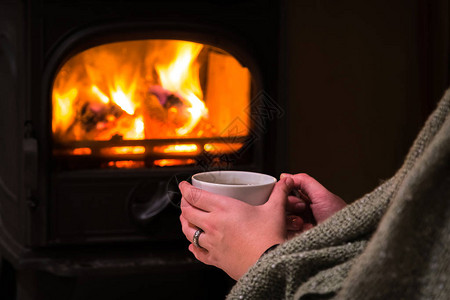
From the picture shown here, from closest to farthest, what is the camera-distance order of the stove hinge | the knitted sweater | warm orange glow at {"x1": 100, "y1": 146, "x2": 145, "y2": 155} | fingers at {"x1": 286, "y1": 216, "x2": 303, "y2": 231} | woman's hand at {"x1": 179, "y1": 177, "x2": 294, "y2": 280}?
the knitted sweater → woman's hand at {"x1": 179, "y1": 177, "x2": 294, "y2": 280} → fingers at {"x1": 286, "y1": 216, "x2": 303, "y2": 231} → the stove hinge → warm orange glow at {"x1": 100, "y1": 146, "x2": 145, "y2": 155}

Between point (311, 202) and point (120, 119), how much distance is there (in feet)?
2.39

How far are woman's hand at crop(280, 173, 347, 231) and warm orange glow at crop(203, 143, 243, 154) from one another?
0.62 meters

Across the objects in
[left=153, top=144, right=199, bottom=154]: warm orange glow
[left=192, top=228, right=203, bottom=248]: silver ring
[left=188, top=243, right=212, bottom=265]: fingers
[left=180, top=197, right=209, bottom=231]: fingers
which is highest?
[left=153, top=144, right=199, bottom=154]: warm orange glow

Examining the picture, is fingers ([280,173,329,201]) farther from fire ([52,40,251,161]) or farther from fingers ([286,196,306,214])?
fire ([52,40,251,161])

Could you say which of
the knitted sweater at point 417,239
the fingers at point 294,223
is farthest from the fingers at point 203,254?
the knitted sweater at point 417,239

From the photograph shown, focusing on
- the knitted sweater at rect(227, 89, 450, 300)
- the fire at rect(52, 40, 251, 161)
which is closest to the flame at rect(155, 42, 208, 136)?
the fire at rect(52, 40, 251, 161)

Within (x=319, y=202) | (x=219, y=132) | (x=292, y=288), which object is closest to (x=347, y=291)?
(x=292, y=288)

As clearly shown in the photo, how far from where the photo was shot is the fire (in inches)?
57.8

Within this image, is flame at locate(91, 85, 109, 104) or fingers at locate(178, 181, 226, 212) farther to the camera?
flame at locate(91, 85, 109, 104)

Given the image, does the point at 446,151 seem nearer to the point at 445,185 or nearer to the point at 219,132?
the point at 445,185

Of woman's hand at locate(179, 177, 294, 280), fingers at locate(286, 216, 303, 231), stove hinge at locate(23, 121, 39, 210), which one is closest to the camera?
woman's hand at locate(179, 177, 294, 280)

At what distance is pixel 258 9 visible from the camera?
149cm

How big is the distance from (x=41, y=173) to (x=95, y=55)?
0.33m

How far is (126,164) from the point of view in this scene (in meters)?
1.51
